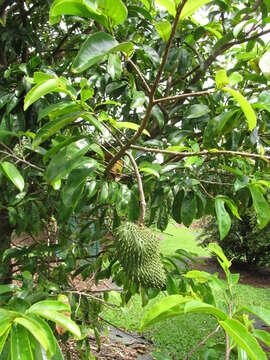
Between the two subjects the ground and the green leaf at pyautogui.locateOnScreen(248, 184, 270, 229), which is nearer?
the green leaf at pyautogui.locateOnScreen(248, 184, 270, 229)

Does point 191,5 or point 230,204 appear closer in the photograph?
point 191,5

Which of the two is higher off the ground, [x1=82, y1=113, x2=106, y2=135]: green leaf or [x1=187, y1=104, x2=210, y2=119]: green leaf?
[x1=187, y1=104, x2=210, y2=119]: green leaf

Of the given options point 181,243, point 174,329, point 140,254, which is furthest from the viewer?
point 181,243

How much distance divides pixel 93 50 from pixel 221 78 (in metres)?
0.39

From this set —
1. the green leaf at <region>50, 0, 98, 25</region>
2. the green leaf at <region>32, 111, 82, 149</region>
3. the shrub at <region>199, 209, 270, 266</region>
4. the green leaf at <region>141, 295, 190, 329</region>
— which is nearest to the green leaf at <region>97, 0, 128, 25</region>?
the green leaf at <region>50, 0, 98, 25</region>

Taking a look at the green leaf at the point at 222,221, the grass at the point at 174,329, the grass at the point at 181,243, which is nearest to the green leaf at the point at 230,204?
the green leaf at the point at 222,221

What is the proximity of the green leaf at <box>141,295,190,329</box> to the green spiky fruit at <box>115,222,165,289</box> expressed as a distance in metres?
0.33

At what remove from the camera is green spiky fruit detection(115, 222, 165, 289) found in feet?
3.71

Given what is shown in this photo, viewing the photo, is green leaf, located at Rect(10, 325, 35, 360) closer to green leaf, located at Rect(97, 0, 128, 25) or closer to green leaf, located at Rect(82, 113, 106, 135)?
green leaf, located at Rect(82, 113, 106, 135)

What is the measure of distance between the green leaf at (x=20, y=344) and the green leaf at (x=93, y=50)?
579 mm

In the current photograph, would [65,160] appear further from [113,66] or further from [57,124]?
[113,66]

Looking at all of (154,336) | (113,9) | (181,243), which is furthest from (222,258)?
(181,243)

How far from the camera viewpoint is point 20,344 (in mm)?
741

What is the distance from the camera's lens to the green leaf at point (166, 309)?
76 centimetres
